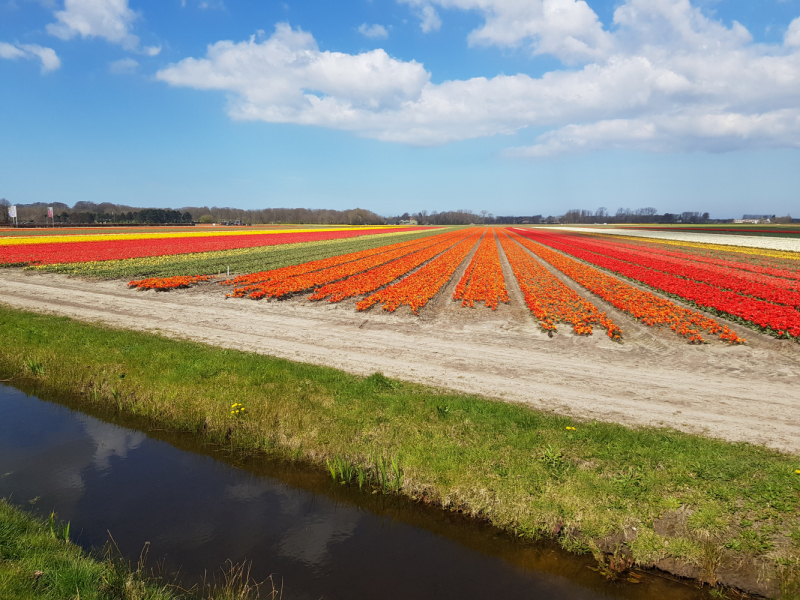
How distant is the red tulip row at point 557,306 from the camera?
17.3m

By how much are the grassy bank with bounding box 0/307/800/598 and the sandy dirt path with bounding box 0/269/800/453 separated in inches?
50.9

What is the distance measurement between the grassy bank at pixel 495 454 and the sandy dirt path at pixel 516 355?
1292mm

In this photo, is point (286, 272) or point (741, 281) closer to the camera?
point (741, 281)

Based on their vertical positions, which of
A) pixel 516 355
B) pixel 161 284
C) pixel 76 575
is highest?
pixel 161 284

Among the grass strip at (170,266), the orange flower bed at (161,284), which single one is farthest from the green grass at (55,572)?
the grass strip at (170,266)

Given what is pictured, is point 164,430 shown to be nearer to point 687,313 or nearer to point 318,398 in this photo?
point 318,398

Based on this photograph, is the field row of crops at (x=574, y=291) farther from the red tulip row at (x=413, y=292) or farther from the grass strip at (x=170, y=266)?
the grass strip at (x=170, y=266)

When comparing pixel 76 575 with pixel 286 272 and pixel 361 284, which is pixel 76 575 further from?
pixel 286 272

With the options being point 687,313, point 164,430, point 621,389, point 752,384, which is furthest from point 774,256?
point 164,430

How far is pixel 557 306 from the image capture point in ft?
67.4

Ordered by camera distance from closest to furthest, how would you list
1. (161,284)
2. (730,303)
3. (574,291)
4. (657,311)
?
(657,311) → (730,303) → (574,291) → (161,284)

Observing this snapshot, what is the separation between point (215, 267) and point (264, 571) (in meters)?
32.1

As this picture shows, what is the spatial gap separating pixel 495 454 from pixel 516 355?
21.8ft

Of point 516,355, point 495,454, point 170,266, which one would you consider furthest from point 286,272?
point 495,454
